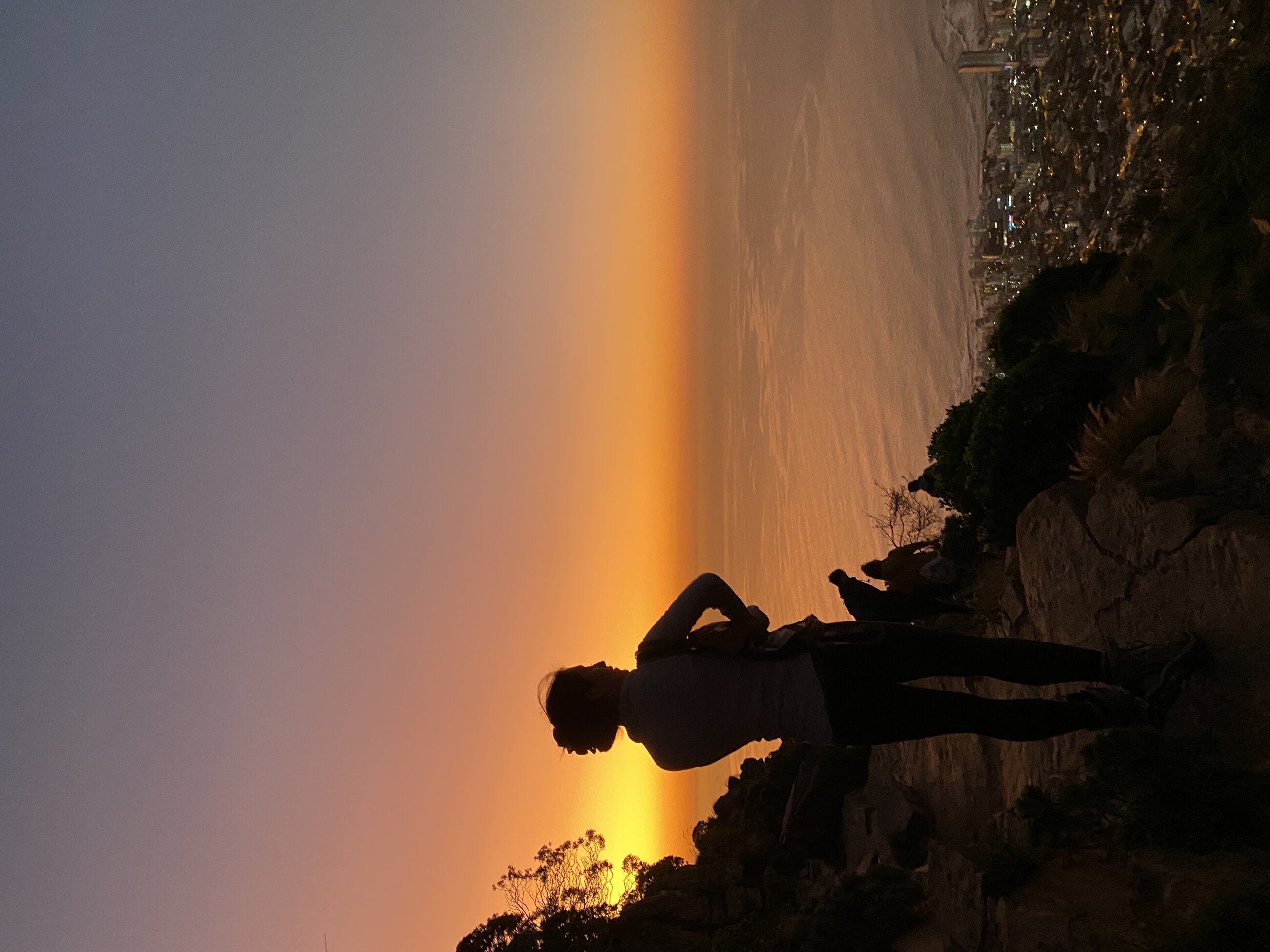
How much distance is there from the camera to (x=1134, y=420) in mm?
4145

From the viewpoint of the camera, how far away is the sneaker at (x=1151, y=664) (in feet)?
10.5

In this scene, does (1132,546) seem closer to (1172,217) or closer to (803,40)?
(1172,217)

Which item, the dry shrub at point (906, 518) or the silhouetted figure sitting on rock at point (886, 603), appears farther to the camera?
the dry shrub at point (906, 518)

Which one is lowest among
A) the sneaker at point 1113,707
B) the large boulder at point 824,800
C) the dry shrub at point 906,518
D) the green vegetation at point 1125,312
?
the large boulder at point 824,800

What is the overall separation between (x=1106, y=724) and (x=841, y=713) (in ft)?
3.27

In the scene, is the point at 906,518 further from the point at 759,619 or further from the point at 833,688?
the point at 833,688

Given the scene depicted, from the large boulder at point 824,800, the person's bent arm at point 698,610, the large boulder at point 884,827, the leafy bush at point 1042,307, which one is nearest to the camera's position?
the person's bent arm at point 698,610

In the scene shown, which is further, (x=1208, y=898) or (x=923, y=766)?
(x=923, y=766)

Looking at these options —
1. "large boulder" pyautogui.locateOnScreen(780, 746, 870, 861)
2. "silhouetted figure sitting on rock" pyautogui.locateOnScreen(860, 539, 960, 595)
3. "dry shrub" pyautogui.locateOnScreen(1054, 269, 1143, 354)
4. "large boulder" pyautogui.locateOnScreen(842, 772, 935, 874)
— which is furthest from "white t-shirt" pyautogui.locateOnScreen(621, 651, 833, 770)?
"large boulder" pyautogui.locateOnScreen(780, 746, 870, 861)

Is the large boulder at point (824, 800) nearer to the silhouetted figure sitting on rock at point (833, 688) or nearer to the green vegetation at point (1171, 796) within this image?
the green vegetation at point (1171, 796)

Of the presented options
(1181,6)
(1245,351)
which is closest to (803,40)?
(1181,6)

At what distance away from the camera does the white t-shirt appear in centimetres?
324

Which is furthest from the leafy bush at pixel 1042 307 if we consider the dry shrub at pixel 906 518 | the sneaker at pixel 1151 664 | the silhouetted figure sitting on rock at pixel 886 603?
the sneaker at pixel 1151 664

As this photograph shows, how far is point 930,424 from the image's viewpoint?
32.0ft
